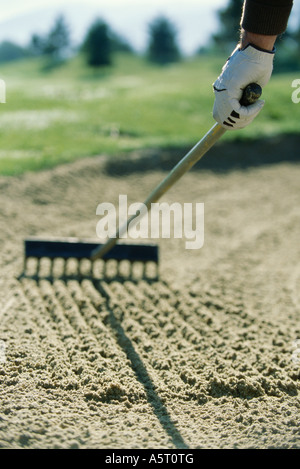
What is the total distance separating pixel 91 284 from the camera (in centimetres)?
475

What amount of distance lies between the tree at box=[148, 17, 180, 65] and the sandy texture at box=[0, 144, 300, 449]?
144 feet

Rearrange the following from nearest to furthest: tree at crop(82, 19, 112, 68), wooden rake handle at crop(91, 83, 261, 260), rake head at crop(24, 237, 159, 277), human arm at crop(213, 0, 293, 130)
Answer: human arm at crop(213, 0, 293, 130) → wooden rake handle at crop(91, 83, 261, 260) → rake head at crop(24, 237, 159, 277) → tree at crop(82, 19, 112, 68)

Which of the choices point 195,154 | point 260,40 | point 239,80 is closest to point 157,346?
point 195,154

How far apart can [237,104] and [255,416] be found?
1906 mm

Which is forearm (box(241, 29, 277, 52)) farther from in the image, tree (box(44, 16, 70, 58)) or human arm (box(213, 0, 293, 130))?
tree (box(44, 16, 70, 58))

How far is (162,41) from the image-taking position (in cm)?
4741

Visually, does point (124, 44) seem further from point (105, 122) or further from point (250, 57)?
point (250, 57)

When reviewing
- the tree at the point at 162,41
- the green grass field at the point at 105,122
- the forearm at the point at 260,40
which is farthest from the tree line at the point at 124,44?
the forearm at the point at 260,40

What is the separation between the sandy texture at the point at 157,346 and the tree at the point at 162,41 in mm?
43896

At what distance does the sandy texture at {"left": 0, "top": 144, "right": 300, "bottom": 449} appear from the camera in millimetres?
2764

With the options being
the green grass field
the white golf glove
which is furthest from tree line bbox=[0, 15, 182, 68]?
the white golf glove

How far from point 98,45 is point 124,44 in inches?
547
